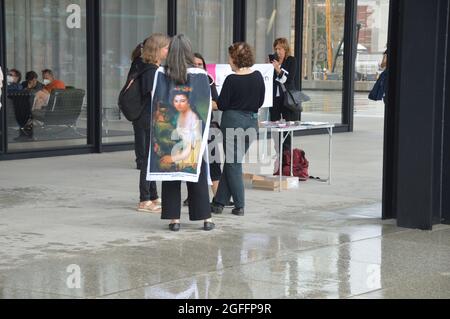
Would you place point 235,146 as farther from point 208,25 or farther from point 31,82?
point 208,25

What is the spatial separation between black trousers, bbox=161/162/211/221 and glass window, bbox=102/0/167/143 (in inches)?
259

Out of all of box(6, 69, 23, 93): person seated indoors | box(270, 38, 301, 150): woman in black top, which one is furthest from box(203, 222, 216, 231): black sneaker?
box(6, 69, 23, 93): person seated indoors

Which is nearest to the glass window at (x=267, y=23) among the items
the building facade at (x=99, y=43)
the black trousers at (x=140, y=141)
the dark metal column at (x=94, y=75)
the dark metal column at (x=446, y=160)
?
the building facade at (x=99, y=43)

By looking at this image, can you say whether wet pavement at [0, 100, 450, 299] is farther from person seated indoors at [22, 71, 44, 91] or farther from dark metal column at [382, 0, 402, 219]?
person seated indoors at [22, 71, 44, 91]

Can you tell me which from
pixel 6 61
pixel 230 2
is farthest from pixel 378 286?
pixel 230 2

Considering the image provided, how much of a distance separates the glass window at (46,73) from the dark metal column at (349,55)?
264 inches

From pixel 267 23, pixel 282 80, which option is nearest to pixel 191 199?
pixel 282 80

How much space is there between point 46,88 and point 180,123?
6.33m

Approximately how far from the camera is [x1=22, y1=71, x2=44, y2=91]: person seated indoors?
13.6 metres

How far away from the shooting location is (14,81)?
13.5m

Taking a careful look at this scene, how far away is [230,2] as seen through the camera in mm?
17094

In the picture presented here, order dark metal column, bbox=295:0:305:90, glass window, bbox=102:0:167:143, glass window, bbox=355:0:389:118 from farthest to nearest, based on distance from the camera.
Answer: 1. glass window, bbox=355:0:389:118
2. dark metal column, bbox=295:0:305:90
3. glass window, bbox=102:0:167:143

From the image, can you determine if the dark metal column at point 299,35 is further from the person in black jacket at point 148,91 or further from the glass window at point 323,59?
the person in black jacket at point 148,91

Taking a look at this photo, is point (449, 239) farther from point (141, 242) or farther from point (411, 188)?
point (141, 242)
